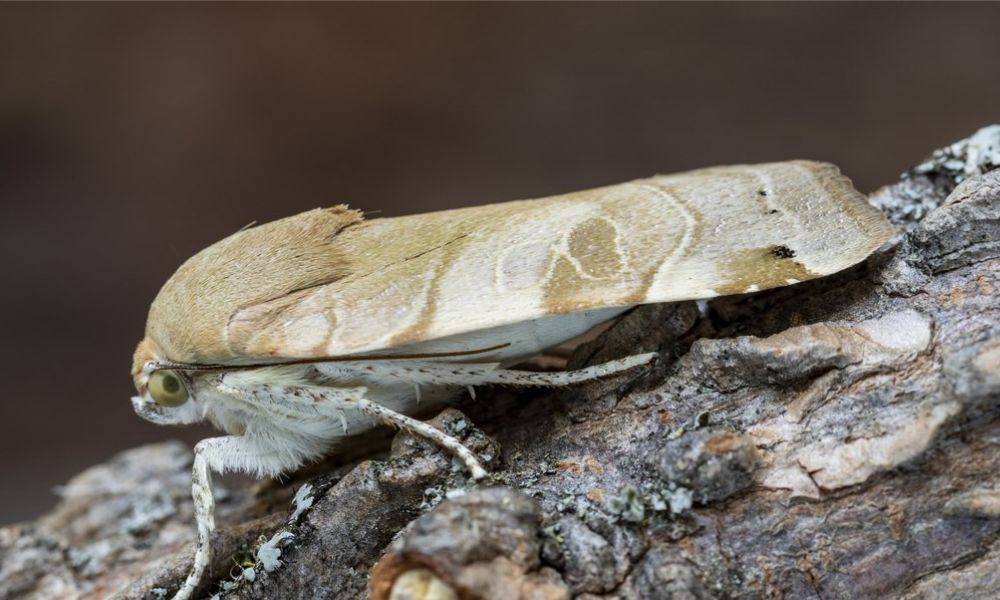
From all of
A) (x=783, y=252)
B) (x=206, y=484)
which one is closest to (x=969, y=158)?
(x=783, y=252)

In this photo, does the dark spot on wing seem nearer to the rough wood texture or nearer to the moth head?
the rough wood texture

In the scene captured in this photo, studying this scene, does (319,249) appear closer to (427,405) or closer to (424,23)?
(427,405)

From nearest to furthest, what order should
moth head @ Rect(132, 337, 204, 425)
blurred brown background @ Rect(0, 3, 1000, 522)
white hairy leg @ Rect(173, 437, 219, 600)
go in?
white hairy leg @ Rect(173, 437, 219, 600)
moth head @ Rect(132, 337, 204, 425)
blurred brown background @ Rect(0, 3, 1000, 522)

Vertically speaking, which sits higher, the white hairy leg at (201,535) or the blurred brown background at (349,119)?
the blurred brown background at (349,119)

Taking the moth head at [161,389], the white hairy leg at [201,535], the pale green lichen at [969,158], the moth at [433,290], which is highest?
the pale green lichen at [969,158]

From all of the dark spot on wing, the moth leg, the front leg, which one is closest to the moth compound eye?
the front leg

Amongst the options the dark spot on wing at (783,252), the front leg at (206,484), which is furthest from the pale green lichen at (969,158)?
the front leg at (206,484)

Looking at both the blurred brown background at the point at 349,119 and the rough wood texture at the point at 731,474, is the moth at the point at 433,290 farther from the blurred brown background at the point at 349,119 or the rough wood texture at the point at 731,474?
the blurred brown background at the point at 349,119
